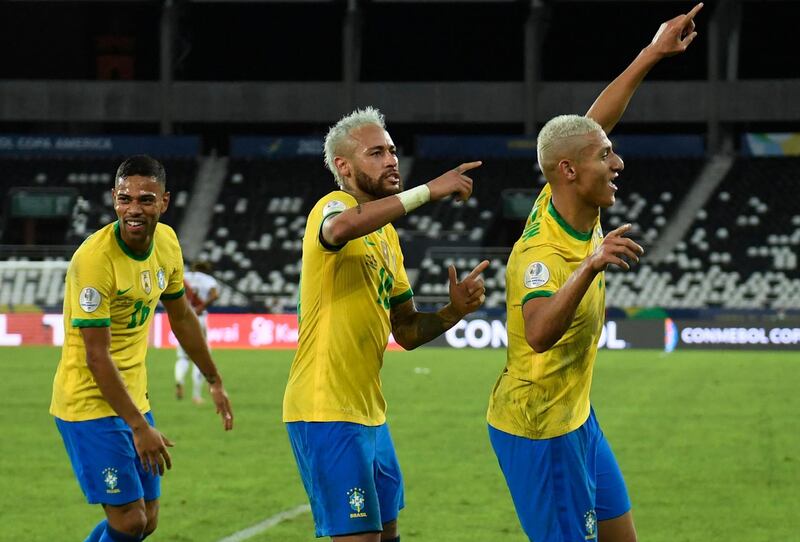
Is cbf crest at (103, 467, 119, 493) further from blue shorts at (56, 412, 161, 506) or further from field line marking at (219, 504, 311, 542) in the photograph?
field line marking at (219, 504, 311, 542)

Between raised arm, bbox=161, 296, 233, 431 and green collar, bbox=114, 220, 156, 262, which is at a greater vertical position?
green collar, bbox=114, 220, 156, 262

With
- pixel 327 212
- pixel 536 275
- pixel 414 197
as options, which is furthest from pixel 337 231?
pixel 536 275

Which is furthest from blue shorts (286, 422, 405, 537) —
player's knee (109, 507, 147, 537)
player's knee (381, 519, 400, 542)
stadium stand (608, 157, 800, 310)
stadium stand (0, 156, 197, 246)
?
stadium stand (0, 156, 197, 246)

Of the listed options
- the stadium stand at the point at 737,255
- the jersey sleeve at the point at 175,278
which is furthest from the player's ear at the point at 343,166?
the stadium stand at the point at 737,255

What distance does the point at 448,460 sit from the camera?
13.1 m

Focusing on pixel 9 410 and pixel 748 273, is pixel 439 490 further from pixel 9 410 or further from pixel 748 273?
pixel 748 273

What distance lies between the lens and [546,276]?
4.89 metres

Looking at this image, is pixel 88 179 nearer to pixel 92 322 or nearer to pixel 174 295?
pixel 174 295

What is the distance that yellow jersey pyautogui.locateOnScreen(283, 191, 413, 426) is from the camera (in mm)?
5348

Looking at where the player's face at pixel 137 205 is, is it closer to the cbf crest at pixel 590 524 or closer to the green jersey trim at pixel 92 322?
the green jersey trim at pixel 92 322

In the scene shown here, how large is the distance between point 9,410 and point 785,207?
30.8 meters

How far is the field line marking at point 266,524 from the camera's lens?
9148 millimetres

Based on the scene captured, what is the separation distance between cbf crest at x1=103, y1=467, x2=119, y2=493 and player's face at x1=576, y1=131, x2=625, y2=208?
111 inches

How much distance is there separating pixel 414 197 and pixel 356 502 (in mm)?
1258
